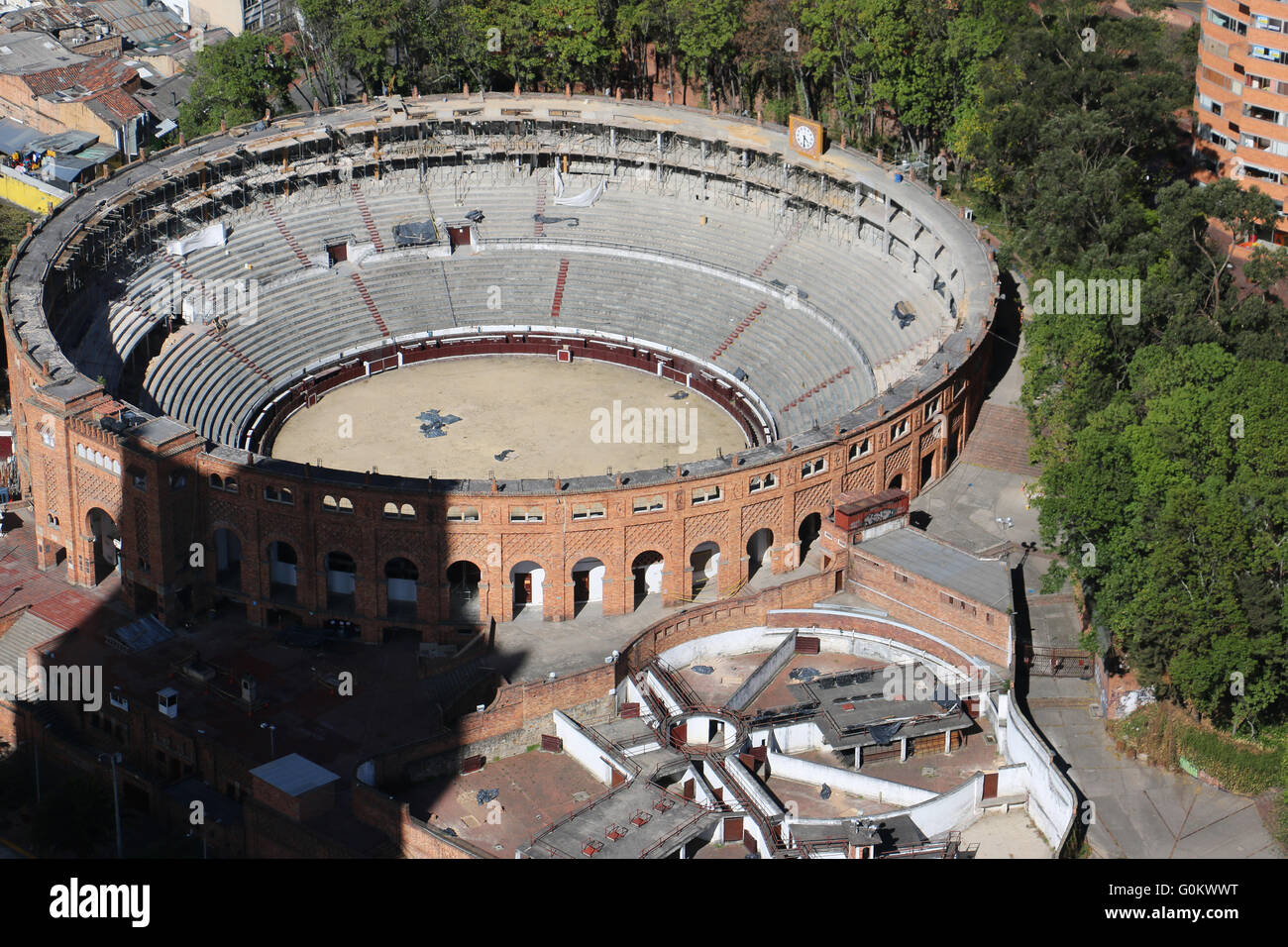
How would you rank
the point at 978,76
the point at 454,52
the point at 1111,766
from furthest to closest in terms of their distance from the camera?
1. the point at 454,52
2. the point at 978,76
3. the point at 1111,766

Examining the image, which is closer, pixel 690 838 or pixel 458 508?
pixel 690 838

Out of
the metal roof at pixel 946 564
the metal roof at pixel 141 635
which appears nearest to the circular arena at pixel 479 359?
the metal roof at pixel 141 635

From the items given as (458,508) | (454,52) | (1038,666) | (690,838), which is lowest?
(690,838)

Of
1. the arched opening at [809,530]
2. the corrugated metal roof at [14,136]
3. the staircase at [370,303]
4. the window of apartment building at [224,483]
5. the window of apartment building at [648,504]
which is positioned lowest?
the arched opening at [809,530]

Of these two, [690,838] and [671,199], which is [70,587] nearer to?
[690,838]

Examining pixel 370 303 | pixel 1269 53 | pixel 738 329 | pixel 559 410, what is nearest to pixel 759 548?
pixel 559 410

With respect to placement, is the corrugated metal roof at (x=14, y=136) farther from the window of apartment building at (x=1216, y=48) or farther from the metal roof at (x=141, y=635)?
the window of apartment building at (x=1216, y=48)

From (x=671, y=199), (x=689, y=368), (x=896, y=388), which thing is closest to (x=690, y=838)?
(x=896, y=388)
